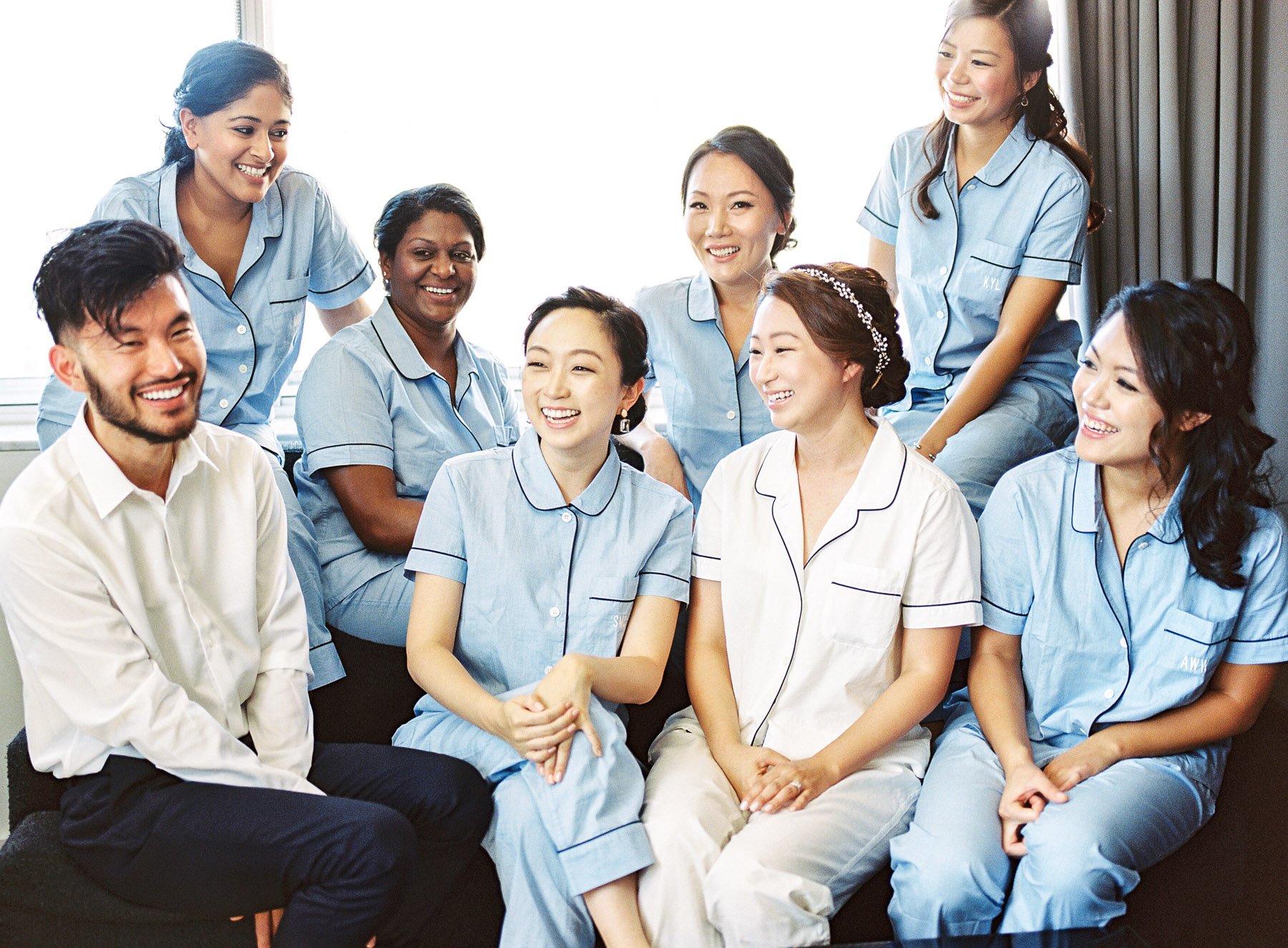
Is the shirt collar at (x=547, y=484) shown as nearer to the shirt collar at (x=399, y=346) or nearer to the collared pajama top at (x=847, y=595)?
the collared pajama top at (x=847, y=595)

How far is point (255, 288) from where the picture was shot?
2.24 metres

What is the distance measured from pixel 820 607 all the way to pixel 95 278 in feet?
3.76

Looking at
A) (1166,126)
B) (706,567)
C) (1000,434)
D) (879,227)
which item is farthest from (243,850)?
(1166,126)

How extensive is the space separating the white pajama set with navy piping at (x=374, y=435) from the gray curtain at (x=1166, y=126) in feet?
4.70

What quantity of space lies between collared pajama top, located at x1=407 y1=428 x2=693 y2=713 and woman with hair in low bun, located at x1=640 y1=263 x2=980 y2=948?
108mm

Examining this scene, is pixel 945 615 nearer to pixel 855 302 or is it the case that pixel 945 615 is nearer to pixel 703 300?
pixel 855 302

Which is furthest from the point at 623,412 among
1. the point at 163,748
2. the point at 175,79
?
the point at 175,79

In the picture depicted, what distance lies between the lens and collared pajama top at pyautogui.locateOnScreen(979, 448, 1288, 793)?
1726mm

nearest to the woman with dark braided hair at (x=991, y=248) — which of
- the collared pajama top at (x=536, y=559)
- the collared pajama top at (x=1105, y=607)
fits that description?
the collared pajama top at (x=1105, y=607)

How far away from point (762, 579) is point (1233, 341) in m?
0.79

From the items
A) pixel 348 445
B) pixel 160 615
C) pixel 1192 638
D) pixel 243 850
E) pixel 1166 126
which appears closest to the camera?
pixel 243 850

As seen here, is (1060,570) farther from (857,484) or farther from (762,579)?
(762,579)

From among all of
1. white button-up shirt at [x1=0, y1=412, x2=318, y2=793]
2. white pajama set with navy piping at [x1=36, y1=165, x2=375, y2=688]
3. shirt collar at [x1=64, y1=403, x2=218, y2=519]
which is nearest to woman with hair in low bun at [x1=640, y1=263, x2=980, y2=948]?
white button-up shirt at [x1=0, y1=412, x2=318, y2=793]

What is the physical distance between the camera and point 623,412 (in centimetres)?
198
